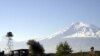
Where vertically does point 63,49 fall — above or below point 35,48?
above

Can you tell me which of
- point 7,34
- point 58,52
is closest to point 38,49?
point 58,52

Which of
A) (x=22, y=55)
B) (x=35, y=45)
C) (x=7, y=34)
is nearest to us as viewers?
(x=22, y=55)

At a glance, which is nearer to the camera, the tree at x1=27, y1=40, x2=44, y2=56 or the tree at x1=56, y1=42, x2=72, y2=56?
the tree at x1=27, y1=40, x2=44, y2=56

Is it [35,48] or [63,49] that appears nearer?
[35,48]

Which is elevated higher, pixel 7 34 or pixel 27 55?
pixel 7 34

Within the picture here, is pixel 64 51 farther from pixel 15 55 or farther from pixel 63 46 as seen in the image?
pixel 15 55

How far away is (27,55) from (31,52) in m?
2.64

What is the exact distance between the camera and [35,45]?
76.5 metres

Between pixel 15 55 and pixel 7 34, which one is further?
pixel 7 34

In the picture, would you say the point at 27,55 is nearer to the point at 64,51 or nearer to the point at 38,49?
the point at 38,49

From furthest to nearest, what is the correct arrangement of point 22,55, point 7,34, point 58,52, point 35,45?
1. point 7,34
2. point 58,52
3. point 35,45
4. point 22,55

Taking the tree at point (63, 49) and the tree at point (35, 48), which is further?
the tree at point (63, 49)

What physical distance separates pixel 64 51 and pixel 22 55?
2109 centimetres

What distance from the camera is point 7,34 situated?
9531 centimetres
